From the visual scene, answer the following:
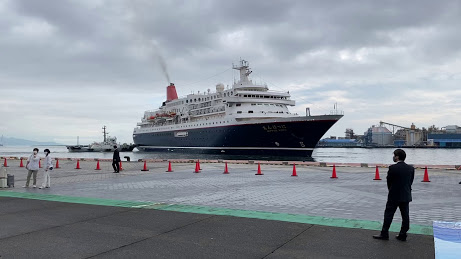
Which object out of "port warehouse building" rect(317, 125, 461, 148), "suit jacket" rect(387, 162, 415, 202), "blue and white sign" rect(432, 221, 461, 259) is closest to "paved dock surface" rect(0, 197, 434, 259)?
"blue and white sign" rect(432, 221, 461, 259)

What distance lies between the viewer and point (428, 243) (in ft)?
18.1

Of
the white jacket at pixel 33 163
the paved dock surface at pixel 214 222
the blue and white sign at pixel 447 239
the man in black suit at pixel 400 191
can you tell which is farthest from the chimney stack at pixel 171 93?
the man in black suit at pixel 400 191

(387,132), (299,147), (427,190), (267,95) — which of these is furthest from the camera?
(387,132)

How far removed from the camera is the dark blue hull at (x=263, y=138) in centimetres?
4334

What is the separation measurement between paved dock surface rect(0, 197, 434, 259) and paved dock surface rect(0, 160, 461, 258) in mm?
15

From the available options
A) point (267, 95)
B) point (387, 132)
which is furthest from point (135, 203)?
point (387, 132)

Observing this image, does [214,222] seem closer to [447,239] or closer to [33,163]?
[447,239]

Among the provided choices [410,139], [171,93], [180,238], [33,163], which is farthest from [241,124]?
[410,139]

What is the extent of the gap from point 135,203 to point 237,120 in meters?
39.4

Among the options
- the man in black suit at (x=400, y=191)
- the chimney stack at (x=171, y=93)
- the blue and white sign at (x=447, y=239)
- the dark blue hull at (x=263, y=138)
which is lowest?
the blue and white sign at (x=447, y=239)

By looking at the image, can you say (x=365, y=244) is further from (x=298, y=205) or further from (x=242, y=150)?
(x=242, y=150)

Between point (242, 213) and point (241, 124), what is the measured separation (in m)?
39.2

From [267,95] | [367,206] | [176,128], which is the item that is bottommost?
[367,206]

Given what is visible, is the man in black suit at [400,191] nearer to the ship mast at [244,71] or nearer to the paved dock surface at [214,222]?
the paved dock surface at [214,222]
